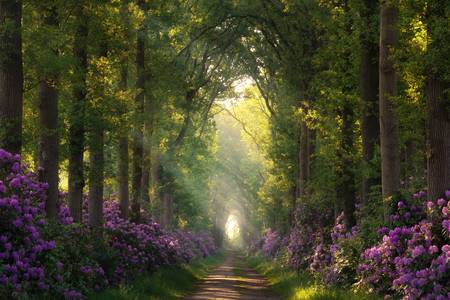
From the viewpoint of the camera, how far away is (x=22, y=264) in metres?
10.5

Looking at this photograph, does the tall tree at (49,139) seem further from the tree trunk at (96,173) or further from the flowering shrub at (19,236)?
the flowering shrub at (19,236)

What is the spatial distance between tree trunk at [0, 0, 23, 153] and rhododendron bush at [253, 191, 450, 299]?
7518mm

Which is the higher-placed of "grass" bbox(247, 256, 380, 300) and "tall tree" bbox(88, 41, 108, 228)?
"tall tree" bbox(88, 41, 108, 228)

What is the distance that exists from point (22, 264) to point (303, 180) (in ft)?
72.0

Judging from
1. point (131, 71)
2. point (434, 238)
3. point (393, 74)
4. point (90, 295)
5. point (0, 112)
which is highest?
point (131, 71)

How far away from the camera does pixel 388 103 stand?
14211 millimetres

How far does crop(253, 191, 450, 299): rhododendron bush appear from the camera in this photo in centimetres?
1039

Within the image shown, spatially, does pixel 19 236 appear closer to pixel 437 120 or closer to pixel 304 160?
pixel 437 120

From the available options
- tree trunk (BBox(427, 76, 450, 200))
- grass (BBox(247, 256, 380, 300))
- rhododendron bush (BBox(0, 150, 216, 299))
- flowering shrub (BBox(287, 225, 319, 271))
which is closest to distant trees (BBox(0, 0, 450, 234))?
tree trunk (BBox(427, 76, 450, 200))

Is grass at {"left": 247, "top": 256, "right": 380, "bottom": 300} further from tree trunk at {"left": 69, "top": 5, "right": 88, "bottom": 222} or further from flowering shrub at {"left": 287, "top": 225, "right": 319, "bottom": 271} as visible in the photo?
tree trunk at {"left": 69, "top": 5, "right": 88, "bottom": 222}

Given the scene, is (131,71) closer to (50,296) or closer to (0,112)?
(0,112)

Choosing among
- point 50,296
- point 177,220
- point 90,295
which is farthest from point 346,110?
point 177,220

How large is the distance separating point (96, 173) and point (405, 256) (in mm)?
9132

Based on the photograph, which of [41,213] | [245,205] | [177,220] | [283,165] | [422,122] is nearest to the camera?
[41,213]
